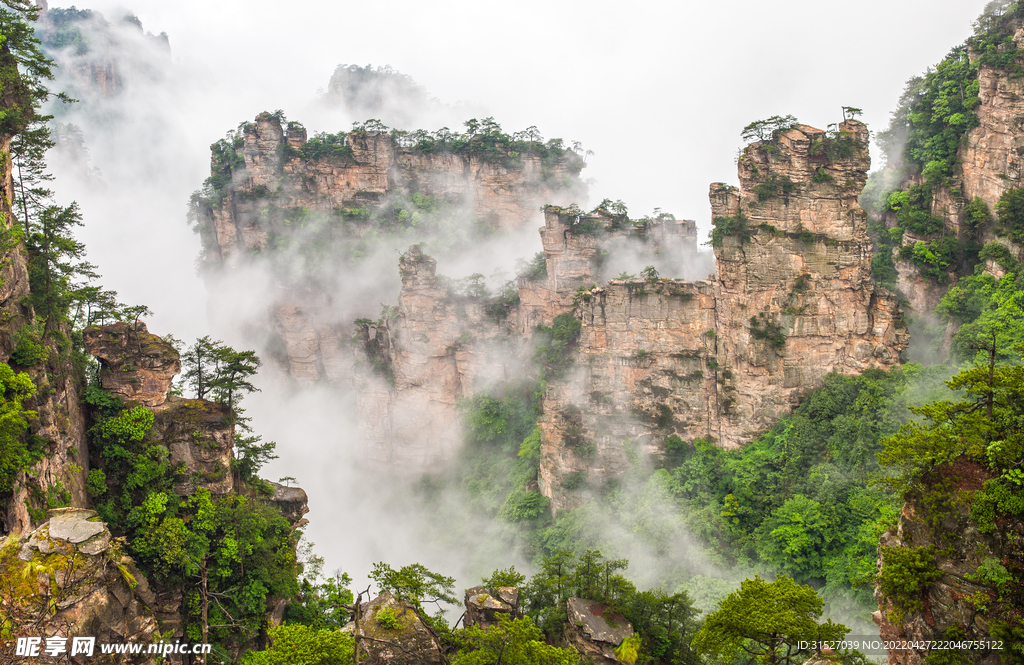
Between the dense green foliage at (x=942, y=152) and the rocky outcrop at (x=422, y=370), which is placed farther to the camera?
the rocky outcrop at (x=422, y=370)

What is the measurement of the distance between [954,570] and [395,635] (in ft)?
46.9

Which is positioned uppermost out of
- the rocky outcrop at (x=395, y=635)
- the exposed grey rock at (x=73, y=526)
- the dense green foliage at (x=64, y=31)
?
the dense green foliage at (x=64, y=31)

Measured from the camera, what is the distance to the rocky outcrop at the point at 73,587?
14.9m

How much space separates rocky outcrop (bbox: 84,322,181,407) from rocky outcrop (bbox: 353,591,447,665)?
11.3 m

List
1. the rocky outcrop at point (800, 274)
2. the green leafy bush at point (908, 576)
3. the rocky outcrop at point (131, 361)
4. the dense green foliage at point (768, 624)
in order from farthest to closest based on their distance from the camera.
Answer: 1. the rocky outcrop at point (800, 274)
2. the rocky outcrop at point (131, 361)
3. the dense green foliage at point (768, 624)
4. the green leafy bush at point (908, 576)

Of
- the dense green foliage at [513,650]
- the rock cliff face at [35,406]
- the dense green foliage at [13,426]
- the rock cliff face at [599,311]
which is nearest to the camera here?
the dense green foliage at [513,650]

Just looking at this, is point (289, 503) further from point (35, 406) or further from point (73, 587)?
point (73, 587)

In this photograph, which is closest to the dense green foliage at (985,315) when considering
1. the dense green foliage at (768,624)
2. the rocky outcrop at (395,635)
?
the dense green foliage at (768,624)

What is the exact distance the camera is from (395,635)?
18.9 m

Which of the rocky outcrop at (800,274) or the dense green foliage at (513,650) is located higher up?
the rocky outcrop at (800,274)

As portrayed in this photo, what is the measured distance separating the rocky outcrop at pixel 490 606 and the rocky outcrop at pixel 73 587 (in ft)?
32.6

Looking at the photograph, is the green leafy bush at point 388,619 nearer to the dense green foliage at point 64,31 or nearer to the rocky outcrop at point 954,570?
the rocky outcrop at point 954,570

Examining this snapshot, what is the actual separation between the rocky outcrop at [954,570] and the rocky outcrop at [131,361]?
2342 cm

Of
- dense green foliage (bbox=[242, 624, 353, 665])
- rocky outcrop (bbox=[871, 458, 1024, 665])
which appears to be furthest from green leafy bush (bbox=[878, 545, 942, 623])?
dense green foliage (bbox=[242, 624, 353, 665])
